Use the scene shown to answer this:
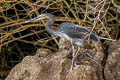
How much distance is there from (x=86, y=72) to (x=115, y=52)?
0.59 metres

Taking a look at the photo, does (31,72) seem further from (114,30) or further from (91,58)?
(114,30)

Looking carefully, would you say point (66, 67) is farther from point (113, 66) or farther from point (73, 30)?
point (73, 30)

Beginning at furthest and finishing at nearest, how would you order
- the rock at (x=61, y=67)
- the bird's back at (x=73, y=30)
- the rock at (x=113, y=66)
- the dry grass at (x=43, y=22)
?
the dry grass at (x=43, y=22)
the bird's back at (x=73, y=30)
the rock at (x=113, y=66)
the rock at (x=61, y=67)

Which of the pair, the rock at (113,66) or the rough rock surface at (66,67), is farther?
the rock at (113,66)

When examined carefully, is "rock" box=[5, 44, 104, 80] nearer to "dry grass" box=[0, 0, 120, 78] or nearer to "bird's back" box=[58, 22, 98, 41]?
"bird's back" box=[58, 22, 98, 41]

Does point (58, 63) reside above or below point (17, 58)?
above

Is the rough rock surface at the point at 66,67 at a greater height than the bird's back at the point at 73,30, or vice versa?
the bird's back at the point at 73,30

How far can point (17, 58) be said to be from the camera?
289 inches

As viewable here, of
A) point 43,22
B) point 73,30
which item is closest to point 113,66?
point 73,30

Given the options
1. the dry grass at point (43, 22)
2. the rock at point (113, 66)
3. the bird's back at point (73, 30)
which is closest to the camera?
the rock at point (113, 66)

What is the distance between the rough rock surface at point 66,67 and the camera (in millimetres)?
4020

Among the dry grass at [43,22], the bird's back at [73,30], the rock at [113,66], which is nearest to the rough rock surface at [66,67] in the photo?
the rock at [113,66]

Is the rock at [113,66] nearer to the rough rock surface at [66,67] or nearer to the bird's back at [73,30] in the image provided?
the rough rock surface at [66,67]

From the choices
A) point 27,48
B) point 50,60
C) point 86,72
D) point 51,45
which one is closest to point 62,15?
point 51,45
